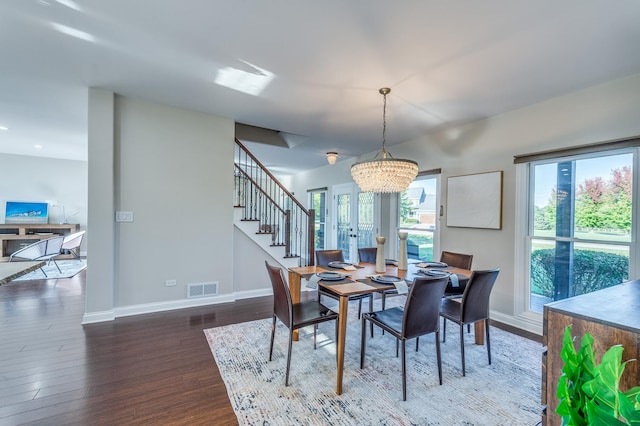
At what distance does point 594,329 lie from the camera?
885 mm

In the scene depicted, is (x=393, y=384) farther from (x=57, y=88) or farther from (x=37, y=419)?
(x=57, y=88)

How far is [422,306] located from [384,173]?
1283 millimetres

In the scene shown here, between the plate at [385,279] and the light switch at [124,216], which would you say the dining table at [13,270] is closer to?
the light switch at [124,216]

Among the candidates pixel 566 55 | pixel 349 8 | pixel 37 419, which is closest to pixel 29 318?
pixel 37 419

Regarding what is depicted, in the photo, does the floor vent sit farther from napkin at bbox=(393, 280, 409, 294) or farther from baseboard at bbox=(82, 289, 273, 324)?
napkin at bbox=(393, 280, 409, 294)

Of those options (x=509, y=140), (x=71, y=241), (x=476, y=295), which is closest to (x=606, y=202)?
(x=509, y=140)

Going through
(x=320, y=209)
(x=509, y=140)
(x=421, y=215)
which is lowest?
(x=421, y=215)

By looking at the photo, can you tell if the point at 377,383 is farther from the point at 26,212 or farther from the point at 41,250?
the point at 26,212

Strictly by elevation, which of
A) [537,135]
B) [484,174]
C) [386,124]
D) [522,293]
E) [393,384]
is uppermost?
[386,124]

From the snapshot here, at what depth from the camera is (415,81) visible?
8.79 ft

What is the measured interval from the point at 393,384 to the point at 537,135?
10.2 ft

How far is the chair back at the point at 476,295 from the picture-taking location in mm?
2246

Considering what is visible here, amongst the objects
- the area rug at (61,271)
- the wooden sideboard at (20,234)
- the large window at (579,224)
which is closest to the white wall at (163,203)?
the area rug at (61,271)

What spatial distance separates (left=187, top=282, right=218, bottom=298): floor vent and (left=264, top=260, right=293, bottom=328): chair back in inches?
72.8
